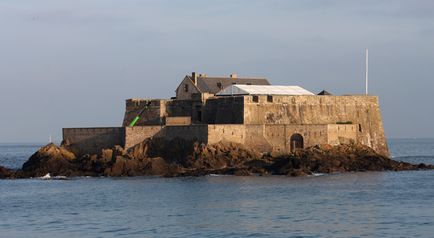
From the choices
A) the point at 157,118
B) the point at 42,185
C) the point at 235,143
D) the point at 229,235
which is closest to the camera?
the point at 229,235

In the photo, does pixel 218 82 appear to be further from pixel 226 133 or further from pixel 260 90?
pixel 226 133

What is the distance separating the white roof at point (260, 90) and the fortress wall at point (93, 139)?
7.10 meters

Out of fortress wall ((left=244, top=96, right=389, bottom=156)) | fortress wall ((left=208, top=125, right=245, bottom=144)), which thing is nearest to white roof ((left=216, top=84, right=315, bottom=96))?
fortress wall ((left=244, top=96, right=389, bottom=156))

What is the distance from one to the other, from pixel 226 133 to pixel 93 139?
7.77m

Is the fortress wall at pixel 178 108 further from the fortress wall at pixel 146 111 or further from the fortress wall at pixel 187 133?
the fortress wall at pixel 187 133

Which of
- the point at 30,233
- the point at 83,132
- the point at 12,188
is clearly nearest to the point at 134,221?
the point at 30,233

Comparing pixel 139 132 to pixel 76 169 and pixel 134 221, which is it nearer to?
pixel 76 169

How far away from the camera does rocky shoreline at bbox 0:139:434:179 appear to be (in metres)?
45.2

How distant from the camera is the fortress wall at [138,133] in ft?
157

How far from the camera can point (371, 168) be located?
46.8m

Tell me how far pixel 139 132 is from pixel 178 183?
7.69m

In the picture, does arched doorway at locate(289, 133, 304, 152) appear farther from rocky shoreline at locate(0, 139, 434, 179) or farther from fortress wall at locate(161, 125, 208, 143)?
fortress wall at locate(161, 125, 208, 143)

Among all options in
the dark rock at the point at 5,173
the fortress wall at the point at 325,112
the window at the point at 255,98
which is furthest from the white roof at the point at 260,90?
the dark rock at the point at 5,173

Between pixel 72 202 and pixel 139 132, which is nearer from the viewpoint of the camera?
pixel 72 202
